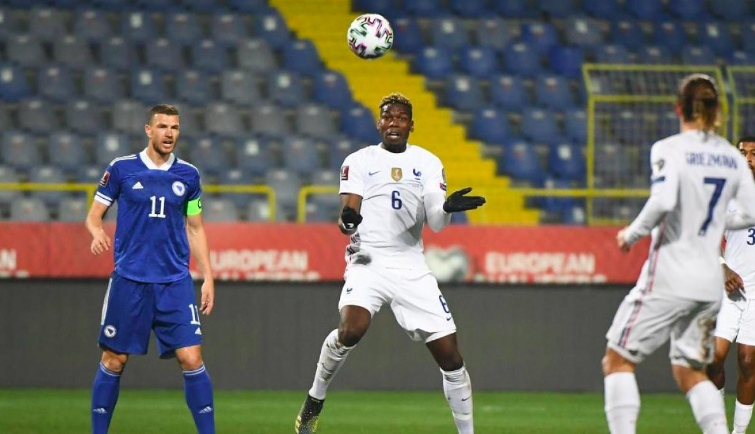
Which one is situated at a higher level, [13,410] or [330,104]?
[330,104]

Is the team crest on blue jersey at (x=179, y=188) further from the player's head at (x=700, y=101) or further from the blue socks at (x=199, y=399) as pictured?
the player's head at (x=700, y=101)

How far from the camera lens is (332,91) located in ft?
53.6

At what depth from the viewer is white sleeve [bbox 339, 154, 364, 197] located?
767 centimetres

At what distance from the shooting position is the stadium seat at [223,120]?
15.4 metres

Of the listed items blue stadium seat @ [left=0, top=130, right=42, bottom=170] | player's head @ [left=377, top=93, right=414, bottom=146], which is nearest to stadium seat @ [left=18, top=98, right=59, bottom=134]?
blue stadium seat @ [left=0, top=130, right=42, bottom=170]

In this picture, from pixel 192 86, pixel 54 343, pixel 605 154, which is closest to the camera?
pixel 54 343

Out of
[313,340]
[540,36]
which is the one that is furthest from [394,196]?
[540,36]

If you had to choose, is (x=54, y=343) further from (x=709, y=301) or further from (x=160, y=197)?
(x=709, y=301)

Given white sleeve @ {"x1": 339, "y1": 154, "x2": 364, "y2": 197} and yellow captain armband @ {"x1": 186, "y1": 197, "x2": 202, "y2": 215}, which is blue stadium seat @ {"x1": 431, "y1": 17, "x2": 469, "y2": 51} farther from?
yellow captain armband @ {"x1": 186, "y1": 197, "x2": 202, "y2": 215}

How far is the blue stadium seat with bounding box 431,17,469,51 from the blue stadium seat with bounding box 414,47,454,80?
0.25m

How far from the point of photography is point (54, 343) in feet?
40.0

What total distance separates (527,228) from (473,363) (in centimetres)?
153

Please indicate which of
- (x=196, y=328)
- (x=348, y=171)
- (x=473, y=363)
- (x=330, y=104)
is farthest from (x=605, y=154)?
(x=196, y=328)

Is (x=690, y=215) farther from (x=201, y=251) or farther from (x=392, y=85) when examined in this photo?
(x=392, y=85)
